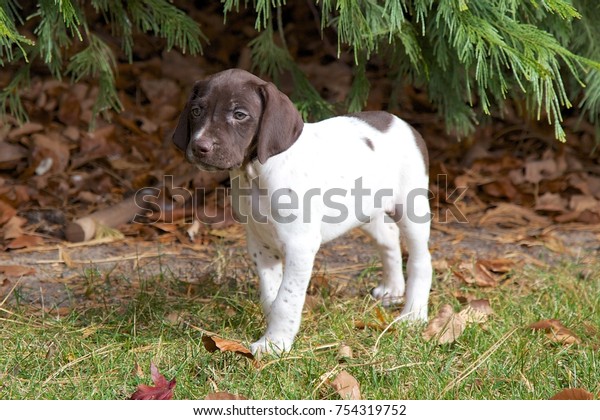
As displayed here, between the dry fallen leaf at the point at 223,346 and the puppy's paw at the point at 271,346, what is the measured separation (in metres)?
0.09

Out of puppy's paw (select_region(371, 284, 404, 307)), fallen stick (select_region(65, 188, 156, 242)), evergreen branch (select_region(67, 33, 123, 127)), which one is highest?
evergreen branch (select_region(67, 33, 123, 127))

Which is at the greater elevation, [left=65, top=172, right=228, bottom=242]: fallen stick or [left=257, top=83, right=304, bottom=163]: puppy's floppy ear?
[left=257, top=83, right=304, bottom=163]: puppy's floppy ear

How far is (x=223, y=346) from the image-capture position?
11.9ft

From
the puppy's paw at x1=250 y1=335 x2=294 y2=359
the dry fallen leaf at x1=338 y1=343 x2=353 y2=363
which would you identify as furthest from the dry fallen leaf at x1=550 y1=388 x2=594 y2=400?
the puppy's paw at x1=250 y1=335 x2=294 y2=359

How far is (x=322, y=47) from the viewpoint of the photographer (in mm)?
7922

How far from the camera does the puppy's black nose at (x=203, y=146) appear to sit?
11.4 feet

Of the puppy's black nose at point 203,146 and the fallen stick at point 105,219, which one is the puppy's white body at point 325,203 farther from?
the fallen stick at point 105,219

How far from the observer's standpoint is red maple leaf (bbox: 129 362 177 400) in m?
3.35

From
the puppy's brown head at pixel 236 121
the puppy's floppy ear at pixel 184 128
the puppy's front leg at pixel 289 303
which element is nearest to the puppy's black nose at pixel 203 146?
the puppy's brown head at pixel 236 121

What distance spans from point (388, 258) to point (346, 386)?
130cm

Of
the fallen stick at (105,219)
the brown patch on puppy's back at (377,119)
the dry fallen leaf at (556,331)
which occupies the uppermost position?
the brown patch on puppy's back at (377,119)

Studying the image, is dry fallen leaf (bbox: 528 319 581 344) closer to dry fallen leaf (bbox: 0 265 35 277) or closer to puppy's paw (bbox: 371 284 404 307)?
puppy's paw (bbox: 371 284 404 307)

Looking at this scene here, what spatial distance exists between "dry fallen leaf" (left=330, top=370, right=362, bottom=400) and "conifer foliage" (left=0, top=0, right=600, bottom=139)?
1.46m

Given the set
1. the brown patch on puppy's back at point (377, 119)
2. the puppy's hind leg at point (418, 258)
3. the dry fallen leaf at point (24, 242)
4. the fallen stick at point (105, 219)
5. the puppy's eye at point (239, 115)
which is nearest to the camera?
the puppy's eye at point (239, 115)
